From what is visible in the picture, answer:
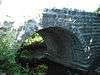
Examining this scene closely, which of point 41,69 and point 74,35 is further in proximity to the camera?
point 41,69

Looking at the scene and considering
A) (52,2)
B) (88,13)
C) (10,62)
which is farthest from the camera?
(88,13)

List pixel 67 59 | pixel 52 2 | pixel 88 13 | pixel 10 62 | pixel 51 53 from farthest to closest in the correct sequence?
pixel 51 53
pixel 67 59
pixel 88 13
pixel 52 2
pixel 10 62

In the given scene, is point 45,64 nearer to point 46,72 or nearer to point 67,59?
point 46,72

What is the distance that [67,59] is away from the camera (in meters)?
12.3

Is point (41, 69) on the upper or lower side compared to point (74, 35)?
lower

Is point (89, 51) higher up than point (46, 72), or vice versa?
point (89, 51)

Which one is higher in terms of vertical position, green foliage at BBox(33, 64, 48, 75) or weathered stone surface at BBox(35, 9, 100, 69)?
weathered stone surface at BBox(35, 9, 100, 69)

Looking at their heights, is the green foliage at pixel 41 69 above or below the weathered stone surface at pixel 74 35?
below

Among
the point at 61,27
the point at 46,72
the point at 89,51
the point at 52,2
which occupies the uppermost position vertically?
the point at 52,2

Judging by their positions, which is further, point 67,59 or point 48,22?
point 67,59

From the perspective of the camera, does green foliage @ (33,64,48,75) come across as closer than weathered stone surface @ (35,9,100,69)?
No

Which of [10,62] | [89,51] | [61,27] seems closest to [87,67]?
[89,51]

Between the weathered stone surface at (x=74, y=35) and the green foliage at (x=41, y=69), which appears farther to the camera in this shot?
the green foliage at (x=41, y=69)

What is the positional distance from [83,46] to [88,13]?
1038 millimetres
